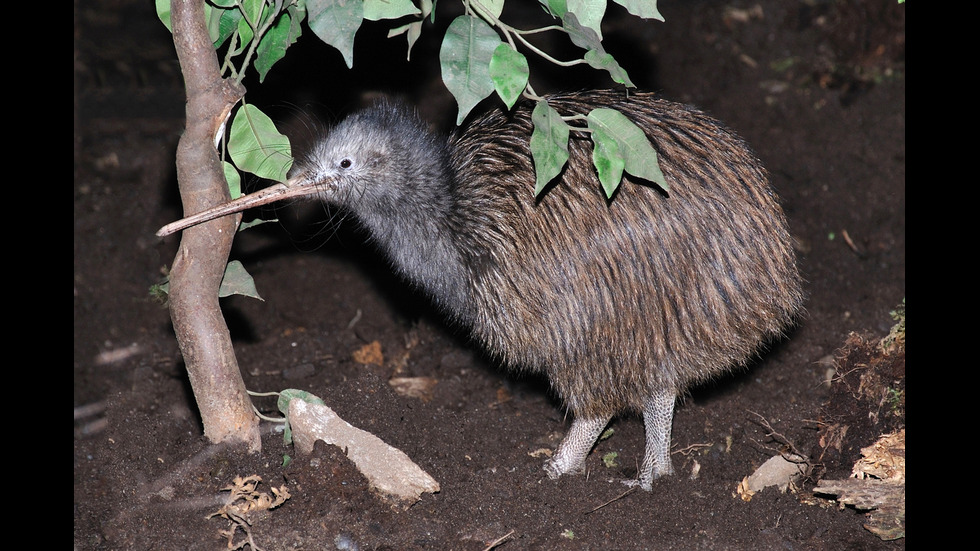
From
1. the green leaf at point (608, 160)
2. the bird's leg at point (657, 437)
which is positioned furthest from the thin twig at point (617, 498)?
the green leaf at point (608, 160)

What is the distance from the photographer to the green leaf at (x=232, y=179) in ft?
10.2

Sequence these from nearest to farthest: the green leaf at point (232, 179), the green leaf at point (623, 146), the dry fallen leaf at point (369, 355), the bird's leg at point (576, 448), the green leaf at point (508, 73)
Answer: the green leaf at point (508, 73) → the green leaf at point (623, 146) → the green leaf at point (232, 179) → the bird's leg at point (576, 448) → the dry fallen leaf at point (369, 355)

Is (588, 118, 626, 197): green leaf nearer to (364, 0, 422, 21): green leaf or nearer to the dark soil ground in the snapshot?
(364, 0, 422, 21): green leaf

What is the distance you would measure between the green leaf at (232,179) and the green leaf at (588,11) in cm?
130

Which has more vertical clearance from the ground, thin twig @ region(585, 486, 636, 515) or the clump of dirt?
the clump of dirt

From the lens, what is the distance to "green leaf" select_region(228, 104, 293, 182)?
2.98 m

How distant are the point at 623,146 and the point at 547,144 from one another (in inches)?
10.3

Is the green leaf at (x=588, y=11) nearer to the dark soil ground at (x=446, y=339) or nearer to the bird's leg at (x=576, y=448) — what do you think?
the dark soil ground at (x=446, y=339)

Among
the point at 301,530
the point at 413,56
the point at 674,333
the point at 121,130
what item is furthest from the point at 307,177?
the point at 121,130

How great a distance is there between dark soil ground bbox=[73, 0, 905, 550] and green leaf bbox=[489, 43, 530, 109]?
149 cm

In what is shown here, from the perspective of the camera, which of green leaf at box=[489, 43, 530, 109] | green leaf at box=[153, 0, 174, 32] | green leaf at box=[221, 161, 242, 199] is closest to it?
green leaf at box=[489, 43, 530, 109]

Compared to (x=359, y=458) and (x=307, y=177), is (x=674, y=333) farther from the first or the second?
(x=307, y=177)

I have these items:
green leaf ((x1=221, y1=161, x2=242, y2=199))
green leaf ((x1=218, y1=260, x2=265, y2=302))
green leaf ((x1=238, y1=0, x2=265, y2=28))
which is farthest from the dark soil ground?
green leaf ((x1=238, y1=0, x2=265, y2=28))

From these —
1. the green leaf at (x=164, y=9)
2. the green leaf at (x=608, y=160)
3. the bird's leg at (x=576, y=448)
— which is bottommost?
the bird's leg at (x=576, y=448)
